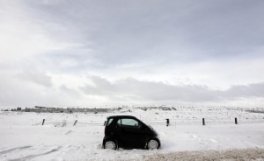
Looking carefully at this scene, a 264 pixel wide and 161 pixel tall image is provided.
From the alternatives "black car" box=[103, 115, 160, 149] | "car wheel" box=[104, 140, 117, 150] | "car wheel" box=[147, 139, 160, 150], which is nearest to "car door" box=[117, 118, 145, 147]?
"black car" box=[103, 115, 160, 149]

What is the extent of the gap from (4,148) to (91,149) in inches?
176

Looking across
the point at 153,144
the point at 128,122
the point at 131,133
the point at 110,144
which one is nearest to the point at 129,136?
the point at 131,133

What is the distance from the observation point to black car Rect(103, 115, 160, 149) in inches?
599

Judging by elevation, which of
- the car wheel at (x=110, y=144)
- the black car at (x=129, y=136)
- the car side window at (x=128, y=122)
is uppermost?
the car side window at (x=128, y=122)

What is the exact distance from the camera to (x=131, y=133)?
15.4 metres

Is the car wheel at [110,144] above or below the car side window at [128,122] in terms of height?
below

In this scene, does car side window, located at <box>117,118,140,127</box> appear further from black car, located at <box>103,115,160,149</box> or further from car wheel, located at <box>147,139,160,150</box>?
car wheel, located at <box>147,139,160,150</box>

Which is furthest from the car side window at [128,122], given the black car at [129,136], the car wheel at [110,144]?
the car wheel at [110,144]

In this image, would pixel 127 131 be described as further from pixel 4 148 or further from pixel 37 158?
pixel 4 148

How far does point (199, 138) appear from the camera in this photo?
61.5ft

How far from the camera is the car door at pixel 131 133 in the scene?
50.1ft

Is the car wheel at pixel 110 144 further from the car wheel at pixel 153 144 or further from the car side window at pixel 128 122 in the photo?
the car wheel at pixel 153 144

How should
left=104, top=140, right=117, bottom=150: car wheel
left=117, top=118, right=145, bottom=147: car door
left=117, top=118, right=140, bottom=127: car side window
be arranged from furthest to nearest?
left=117, top=118, right=140, bottom=127: car side window → left=117, top=118, right=145, bottom=147: car door → left=104, top=140, right=117, bottom=150: car wheel

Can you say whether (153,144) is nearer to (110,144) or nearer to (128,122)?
(128,122)
